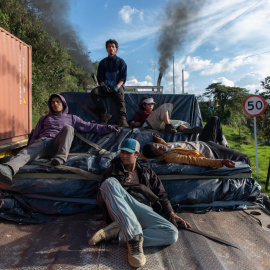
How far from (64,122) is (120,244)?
8.47 feet

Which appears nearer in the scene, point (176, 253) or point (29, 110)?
point (176, 253)

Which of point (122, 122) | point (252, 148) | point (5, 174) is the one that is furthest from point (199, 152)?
point (252, 148)

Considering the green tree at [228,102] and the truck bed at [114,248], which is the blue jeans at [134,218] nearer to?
the truck bed at [114,248]

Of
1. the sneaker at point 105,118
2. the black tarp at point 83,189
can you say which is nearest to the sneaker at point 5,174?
the black tarp at point 83,189

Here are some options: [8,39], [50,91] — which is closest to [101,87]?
[8,39]

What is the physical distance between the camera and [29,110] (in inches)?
266

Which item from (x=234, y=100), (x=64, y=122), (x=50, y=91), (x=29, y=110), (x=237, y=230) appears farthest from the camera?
(x=234, y=100)

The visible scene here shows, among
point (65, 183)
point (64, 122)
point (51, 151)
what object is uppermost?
point (64, 122)

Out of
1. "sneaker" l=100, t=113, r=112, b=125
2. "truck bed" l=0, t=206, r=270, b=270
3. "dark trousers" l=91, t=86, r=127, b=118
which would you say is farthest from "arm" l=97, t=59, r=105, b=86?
"truck bed" l=0, t=206, r=270, b=270

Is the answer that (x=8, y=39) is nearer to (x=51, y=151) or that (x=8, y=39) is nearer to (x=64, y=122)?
(x=64, y=122)

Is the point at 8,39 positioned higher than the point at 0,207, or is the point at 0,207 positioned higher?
the point at 8,39

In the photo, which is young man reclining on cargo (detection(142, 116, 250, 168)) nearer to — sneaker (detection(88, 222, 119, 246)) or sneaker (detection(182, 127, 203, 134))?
sneaker (detection(182, 127, 203, 134))

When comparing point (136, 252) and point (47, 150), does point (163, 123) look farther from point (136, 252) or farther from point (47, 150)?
point (136, 252)

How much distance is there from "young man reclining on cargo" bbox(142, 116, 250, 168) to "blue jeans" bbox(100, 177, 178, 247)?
126cm
